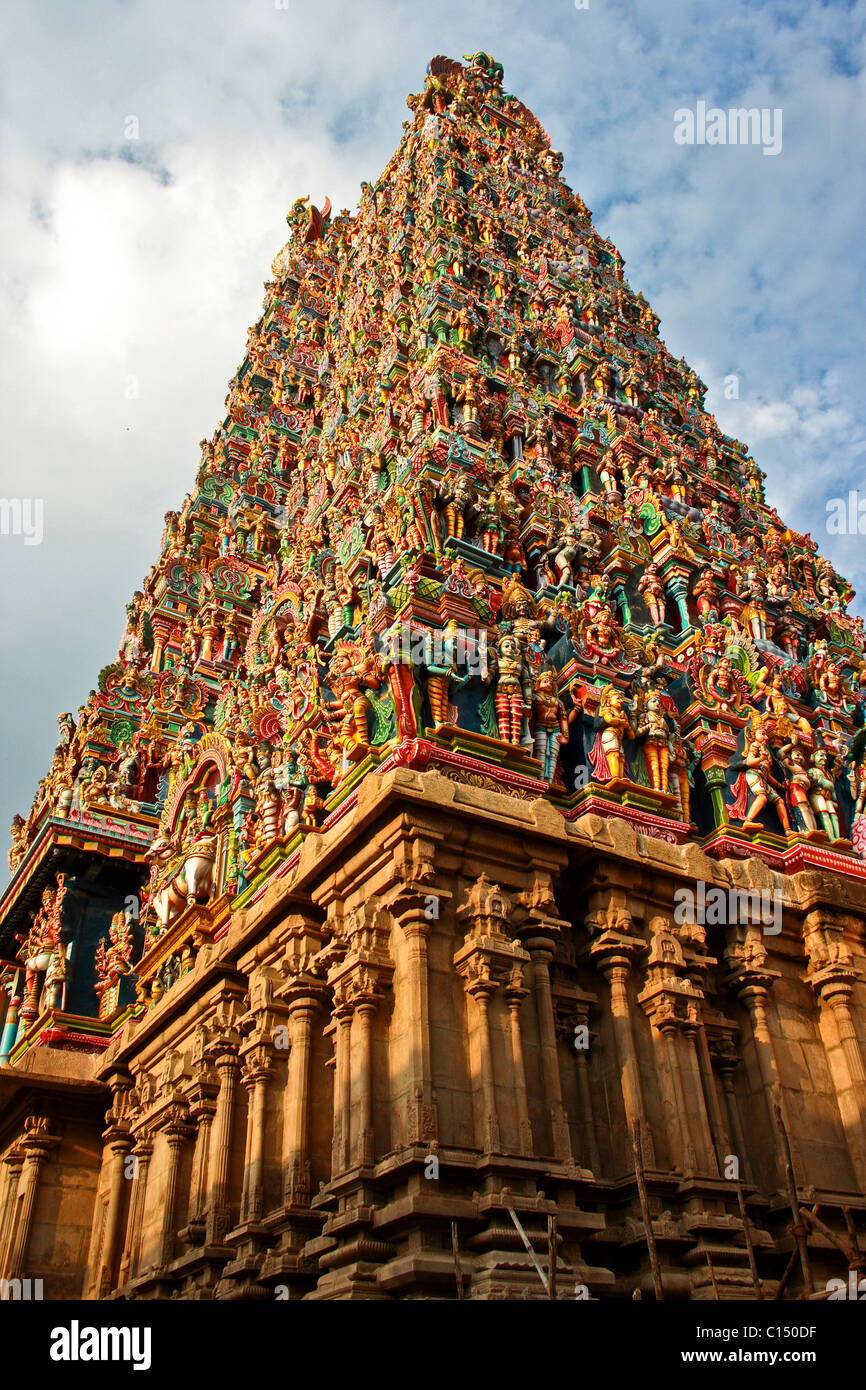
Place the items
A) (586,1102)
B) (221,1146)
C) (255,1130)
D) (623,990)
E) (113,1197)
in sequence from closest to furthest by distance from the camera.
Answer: (586,1102), (623,990), (255,1130), (221,1146), (113,1197)

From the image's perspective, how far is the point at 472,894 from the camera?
1209 cm

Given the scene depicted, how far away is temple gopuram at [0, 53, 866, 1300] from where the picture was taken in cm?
1131

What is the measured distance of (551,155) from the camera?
39812 mm

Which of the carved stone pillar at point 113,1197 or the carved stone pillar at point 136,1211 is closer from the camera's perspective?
the carved stone pillar at point 136,1211

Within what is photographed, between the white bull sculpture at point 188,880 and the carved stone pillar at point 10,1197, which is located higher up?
the white bull sculpture at point 188,880

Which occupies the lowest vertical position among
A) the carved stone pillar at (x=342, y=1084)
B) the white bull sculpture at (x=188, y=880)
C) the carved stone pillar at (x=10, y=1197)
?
the carved stone pillar at (x=342, y=1084)

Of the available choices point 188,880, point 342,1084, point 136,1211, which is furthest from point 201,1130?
point 342,1084

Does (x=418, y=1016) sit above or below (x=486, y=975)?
below

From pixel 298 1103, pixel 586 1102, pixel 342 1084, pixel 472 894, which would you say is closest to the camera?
pixel 342 1084

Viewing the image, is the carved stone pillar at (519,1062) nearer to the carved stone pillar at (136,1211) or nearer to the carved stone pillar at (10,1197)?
the carved stone pillar at (136,1211)

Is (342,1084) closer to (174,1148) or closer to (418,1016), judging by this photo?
(418,1016)

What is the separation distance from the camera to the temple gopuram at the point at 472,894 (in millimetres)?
11312

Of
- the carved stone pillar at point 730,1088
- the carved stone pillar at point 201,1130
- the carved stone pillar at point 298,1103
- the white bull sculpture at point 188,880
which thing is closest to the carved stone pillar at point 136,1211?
the carved stone pillar at point 201,1130
